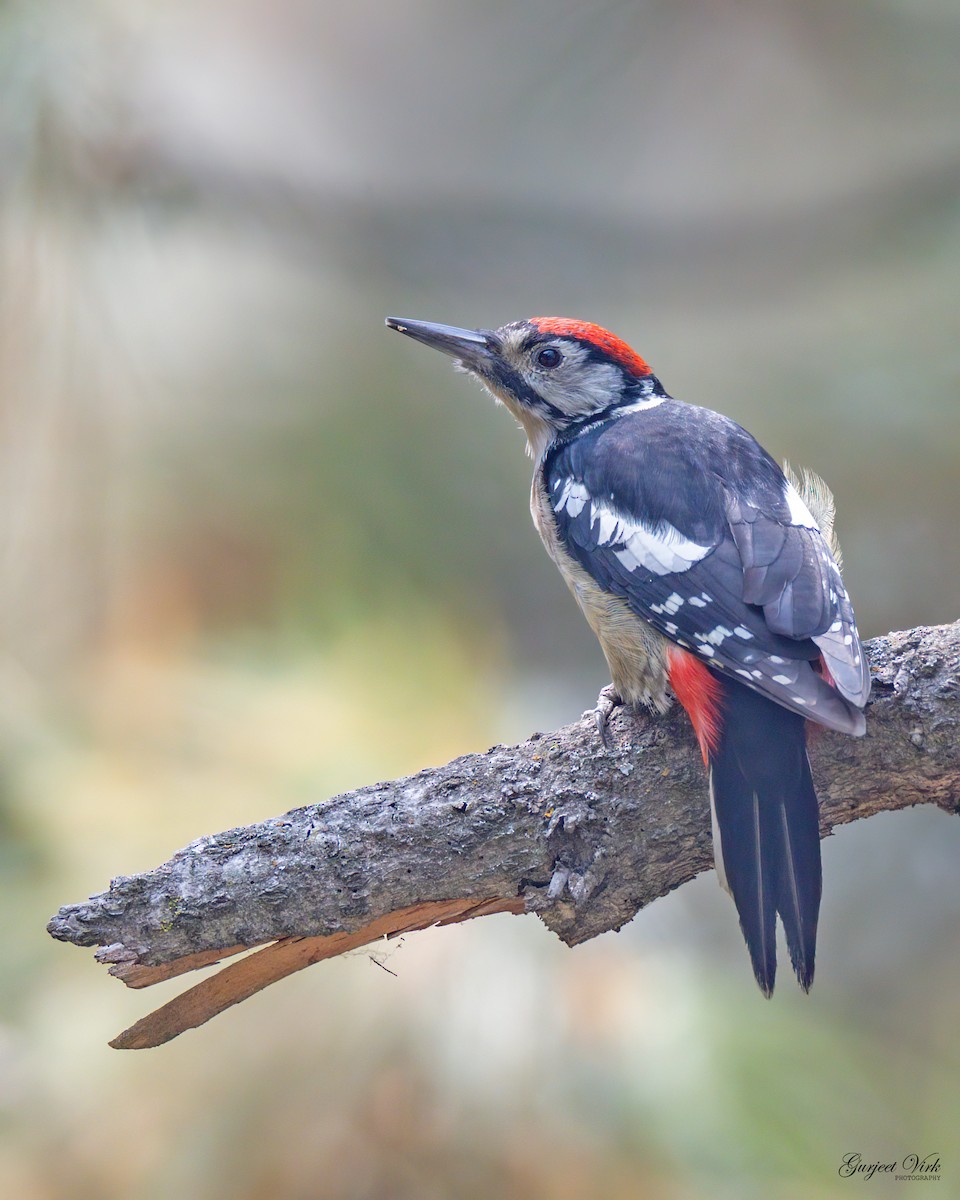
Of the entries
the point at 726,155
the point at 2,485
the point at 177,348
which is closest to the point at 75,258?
the point at 177,348

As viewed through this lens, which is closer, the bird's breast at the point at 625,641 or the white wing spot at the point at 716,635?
the white wing spot at the point at 716,635

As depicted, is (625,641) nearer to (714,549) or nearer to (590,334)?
(714,549)

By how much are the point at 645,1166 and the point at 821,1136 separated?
366 millimetres

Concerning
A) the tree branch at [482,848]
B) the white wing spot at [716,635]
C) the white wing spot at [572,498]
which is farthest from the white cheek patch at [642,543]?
the tree branch at [482,848]

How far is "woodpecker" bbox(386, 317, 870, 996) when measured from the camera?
1192mm

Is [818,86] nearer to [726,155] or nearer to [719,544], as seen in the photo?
[726,155]

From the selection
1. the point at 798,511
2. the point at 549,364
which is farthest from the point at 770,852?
the point at 549,364

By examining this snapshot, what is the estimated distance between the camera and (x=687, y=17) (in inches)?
115

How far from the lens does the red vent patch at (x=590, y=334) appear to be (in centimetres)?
177

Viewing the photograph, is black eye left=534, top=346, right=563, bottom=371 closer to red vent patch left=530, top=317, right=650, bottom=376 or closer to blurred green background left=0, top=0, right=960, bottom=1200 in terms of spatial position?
red vent patch left=530, top=317, right=650, bottom=376

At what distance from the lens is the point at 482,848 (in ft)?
4.18

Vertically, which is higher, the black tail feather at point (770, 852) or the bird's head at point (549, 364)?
the bird's head at point (549, 364)

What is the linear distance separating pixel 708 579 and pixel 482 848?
447mm

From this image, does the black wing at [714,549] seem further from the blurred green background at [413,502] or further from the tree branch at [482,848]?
the blurred green background at [413,502]
